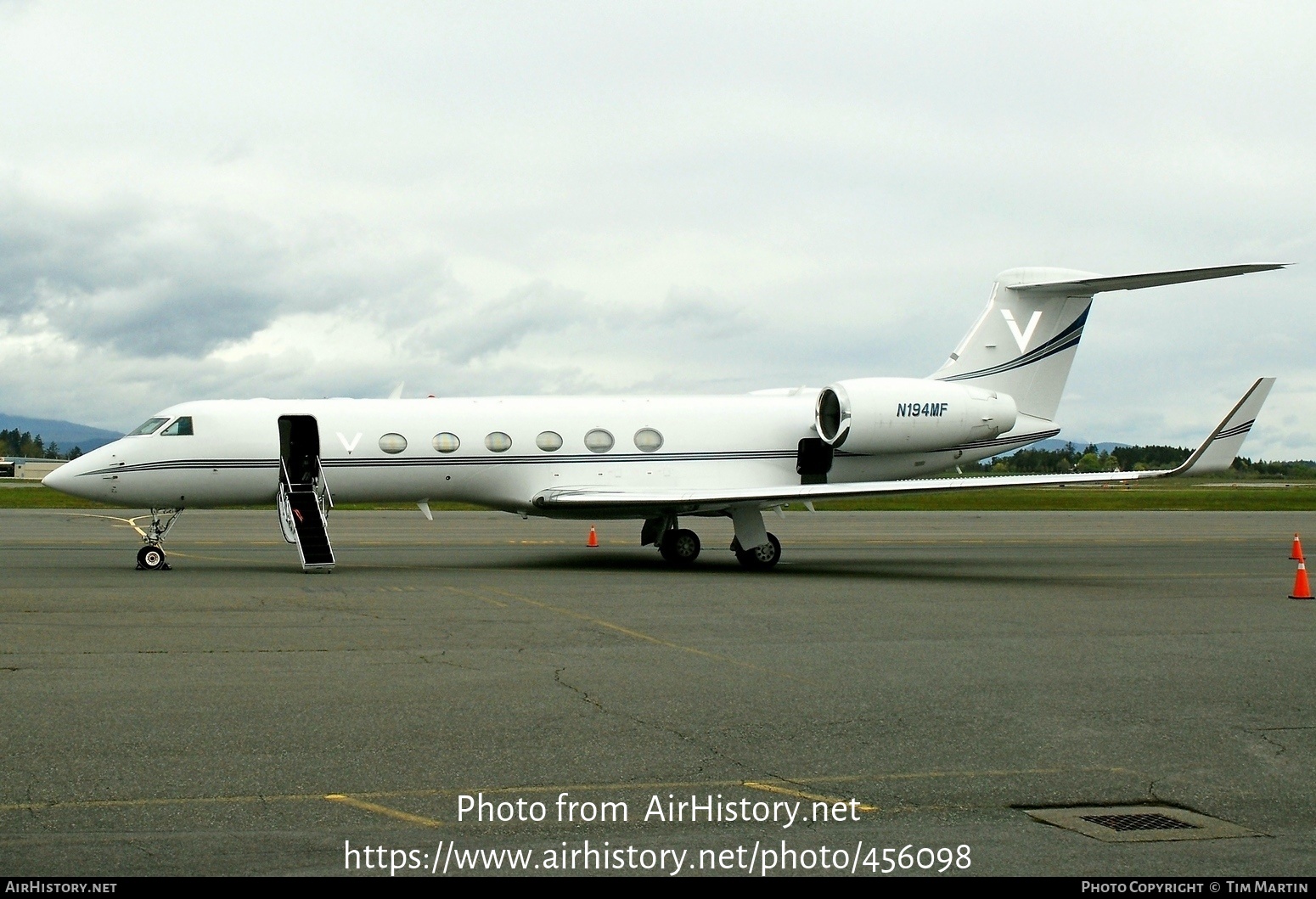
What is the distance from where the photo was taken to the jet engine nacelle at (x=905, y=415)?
21609 mm

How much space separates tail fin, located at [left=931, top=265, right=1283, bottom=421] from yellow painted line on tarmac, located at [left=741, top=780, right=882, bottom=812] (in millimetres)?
17942

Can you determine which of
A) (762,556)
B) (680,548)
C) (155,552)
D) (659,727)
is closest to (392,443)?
(155,552)

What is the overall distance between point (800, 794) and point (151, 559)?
50.9 feet

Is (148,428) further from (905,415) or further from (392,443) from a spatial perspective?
(905,415)

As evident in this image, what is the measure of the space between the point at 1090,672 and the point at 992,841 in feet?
16.9

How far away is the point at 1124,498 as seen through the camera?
62125 mm

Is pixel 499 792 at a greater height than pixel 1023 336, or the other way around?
pixel 1023 336

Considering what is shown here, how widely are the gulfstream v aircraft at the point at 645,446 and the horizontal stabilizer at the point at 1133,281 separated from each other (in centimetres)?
4

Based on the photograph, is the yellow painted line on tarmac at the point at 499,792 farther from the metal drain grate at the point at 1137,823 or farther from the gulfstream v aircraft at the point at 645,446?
the gulfstream v aircraft at the point at 645,446

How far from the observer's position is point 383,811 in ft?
19.7

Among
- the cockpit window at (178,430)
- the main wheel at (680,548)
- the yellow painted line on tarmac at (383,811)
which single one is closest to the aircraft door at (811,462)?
the main wheel at (680,548)

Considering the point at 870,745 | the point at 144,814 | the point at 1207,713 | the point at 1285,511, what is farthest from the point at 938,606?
the point at 1285,511

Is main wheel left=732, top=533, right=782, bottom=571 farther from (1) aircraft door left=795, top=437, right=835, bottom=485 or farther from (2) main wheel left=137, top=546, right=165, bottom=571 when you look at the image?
(2) main wheel left=137, top=546, right=165, bottom=571

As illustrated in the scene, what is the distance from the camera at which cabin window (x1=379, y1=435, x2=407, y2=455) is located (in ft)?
68.2
